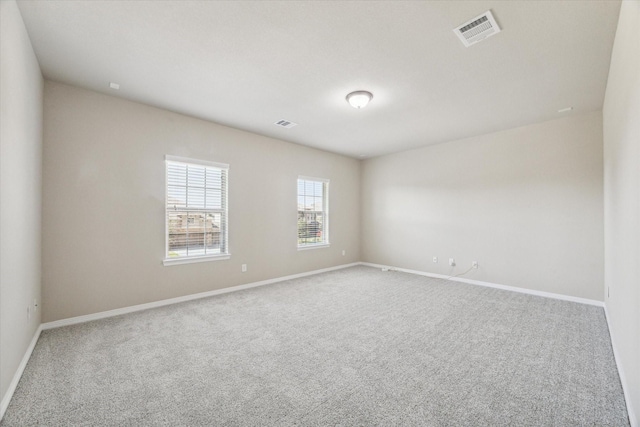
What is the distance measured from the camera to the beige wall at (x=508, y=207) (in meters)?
3.93

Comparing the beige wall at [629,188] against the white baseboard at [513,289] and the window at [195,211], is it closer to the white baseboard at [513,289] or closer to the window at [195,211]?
the white baseboard at [513,289]

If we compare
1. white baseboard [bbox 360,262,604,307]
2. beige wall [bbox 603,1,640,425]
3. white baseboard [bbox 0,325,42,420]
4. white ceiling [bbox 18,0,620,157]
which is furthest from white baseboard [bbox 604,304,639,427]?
white baseboard [bbox 0,325,42,420]

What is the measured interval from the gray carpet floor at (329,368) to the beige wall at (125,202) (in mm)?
448

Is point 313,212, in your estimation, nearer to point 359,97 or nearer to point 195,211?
point 195,211

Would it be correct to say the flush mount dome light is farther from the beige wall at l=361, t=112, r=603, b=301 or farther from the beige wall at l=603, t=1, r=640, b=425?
the beige wall at l=361, t=112, r=603, b=301

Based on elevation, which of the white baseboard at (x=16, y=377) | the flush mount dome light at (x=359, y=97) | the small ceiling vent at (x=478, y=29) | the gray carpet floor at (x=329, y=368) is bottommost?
the gray carpet floor at (x=329, y=368)

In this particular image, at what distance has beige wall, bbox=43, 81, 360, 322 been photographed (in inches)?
121

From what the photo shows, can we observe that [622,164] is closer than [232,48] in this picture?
Yes

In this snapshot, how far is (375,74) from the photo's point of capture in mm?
2869

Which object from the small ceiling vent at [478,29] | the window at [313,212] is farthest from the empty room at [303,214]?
the window at [313,212]

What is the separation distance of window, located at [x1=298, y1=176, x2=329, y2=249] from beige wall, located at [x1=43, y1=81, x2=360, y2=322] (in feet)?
2.55

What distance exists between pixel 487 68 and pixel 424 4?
3.99ft

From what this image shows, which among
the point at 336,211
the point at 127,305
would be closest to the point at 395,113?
the point at 336,211

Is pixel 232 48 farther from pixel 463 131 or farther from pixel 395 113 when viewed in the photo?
pixel 463 131
